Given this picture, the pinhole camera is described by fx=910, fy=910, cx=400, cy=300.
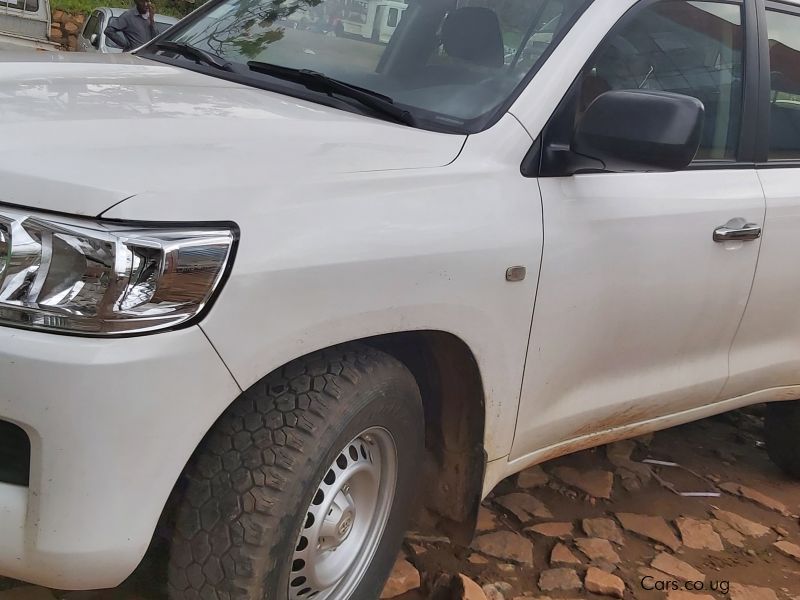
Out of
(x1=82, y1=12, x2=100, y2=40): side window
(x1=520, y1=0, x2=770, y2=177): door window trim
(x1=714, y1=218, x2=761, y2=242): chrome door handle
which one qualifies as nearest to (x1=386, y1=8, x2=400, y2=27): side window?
(x1=520, y1=0, x2=770, y2=177): door window trim

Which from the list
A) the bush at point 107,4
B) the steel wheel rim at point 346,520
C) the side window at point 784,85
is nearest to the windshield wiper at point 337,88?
the steel wheel rim at point 346,520

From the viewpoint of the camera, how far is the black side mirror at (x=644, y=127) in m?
A: 2.22

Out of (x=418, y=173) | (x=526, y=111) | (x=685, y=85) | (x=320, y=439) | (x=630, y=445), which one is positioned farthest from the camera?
(x=630, y=445)

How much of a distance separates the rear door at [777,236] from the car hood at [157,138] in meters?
1.30

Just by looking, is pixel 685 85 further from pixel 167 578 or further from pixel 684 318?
pixel 167 578

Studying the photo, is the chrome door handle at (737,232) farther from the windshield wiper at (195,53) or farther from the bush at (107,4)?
the bush at (107,4)

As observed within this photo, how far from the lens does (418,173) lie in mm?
A: 2041

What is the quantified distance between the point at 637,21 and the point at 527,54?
0.39m

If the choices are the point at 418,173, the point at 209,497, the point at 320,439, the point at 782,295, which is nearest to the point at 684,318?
the point at 782,295

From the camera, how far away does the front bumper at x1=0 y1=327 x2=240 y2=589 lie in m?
1.52

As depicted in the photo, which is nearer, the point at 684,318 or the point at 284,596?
A: the point at 284,596

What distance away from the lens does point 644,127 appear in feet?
7.29

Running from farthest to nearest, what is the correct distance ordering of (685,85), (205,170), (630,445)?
(630,445), (685,85), (205,170)

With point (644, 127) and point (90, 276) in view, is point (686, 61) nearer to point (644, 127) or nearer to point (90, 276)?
point (644, 127)
